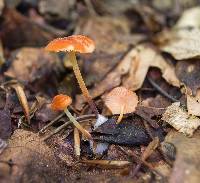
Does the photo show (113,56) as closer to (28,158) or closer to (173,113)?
(173,113)

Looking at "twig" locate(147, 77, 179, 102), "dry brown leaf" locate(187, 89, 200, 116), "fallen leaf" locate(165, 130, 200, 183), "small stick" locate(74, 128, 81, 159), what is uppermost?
"dry brown leaf" locate(187, 89, 200, 116)

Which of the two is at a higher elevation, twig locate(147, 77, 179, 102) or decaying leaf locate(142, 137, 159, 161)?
twig locate(147, 77, 179, 102)

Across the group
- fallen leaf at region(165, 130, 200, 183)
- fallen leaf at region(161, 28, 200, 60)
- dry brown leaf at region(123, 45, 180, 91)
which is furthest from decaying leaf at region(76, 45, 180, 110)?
fallen leaf at region(165, 130, 200, 183)

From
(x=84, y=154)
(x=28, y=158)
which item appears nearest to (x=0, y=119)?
(x=28, y=158)

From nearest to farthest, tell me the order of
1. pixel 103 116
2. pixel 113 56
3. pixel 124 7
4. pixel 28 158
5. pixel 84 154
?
pixel 28 158 → pixel 84 154 → pixel 103 116 → pixel 113 56 → pixel 124 7

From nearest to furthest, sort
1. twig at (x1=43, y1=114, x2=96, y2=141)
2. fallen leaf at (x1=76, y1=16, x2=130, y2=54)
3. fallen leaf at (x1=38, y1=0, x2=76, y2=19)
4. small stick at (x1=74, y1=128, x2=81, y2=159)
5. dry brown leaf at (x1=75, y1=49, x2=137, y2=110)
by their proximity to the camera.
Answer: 1. small stick at (x1=74, y1=128, x2=81, y2=159)
2. twig at (x1=43, y1=114, x2=96, y2=141)
3. dry brown leaf at (x1=75, y1=49, x2=137, y2=110)
4. fallen leaf at (x1=76, y1=16, x2=130, y2=54)
5. fallen leaf at (x1=38, y1=0, x2=76, y2=19)

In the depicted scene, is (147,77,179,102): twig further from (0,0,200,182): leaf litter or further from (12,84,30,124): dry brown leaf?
(12,84,30,124): dry brown leaf

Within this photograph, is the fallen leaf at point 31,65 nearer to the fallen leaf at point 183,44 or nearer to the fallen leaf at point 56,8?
the fallen leaf at point 56,8
